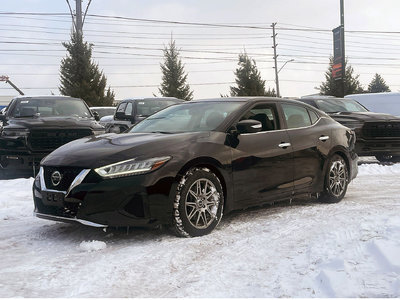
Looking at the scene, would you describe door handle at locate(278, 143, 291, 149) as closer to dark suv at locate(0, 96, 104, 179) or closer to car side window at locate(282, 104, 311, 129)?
car side window at locate(282, 104, 311, 129)

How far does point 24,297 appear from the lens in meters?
3.48

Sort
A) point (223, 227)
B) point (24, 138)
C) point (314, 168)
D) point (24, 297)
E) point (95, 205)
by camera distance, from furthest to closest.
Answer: point (24, 138)
point (314, 168)
point (223, 227)
point (95, 205)
point (24, 297)

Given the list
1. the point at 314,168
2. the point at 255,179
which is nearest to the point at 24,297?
the point at 255,179

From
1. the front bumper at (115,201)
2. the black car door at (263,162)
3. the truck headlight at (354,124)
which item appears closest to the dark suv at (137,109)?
the truck headlight at (354,124)

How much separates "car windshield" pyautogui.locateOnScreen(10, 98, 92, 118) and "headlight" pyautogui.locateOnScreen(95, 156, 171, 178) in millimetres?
6339

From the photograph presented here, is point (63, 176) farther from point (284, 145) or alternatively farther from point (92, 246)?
point (284, 145)

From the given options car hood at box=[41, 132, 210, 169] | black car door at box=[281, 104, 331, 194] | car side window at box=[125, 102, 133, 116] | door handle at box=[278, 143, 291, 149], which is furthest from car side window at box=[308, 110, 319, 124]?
car side window at box=[125, 102, 133, 116]

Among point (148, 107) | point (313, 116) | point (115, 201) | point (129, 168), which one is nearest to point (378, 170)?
point (313, 116)

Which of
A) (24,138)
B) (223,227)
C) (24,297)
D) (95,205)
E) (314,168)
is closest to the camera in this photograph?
(24,297)

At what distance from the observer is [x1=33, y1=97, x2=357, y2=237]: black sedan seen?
4672mm

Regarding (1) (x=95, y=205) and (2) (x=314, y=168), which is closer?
(1) (x=95, y=205)

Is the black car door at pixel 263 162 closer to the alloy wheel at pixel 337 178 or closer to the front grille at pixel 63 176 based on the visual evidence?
the alloy wheel at pixel 337 178

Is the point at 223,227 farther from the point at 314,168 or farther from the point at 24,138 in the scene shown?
the point at 24,138

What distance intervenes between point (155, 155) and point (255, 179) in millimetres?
1313
